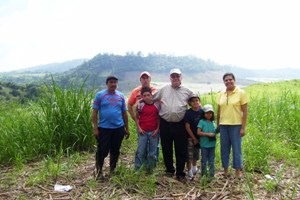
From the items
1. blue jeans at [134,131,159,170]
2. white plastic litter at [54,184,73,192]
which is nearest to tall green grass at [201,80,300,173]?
blue jeans at [134,131,159,170]

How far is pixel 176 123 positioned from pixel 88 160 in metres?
2.00

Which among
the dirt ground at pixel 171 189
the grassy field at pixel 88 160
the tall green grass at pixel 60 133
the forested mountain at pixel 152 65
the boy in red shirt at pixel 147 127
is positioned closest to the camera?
the dirt ground at pixel 171 189

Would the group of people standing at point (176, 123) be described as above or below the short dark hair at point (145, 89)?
below

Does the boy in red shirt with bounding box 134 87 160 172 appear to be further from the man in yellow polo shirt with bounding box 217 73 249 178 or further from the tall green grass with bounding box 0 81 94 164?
the tall green grass with bounding box 0 81 94 164

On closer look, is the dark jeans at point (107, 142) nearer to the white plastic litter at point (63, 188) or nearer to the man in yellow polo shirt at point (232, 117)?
the white plastic litter at point (63, 188)

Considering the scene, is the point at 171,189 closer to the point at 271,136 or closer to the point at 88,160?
the point at 88,160

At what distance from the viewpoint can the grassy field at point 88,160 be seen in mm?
4414

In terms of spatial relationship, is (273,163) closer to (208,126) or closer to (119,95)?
(208,126)

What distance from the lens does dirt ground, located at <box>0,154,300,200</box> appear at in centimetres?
428

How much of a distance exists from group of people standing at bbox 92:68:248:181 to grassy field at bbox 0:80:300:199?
0.28 m

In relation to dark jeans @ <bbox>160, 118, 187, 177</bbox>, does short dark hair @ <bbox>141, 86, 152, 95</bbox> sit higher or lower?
higher

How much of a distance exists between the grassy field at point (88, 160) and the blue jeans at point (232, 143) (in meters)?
0.25

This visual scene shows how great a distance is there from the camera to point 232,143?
4750mm

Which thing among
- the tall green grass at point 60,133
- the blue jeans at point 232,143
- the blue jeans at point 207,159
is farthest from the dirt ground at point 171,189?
the tall green grass at point 60,133
